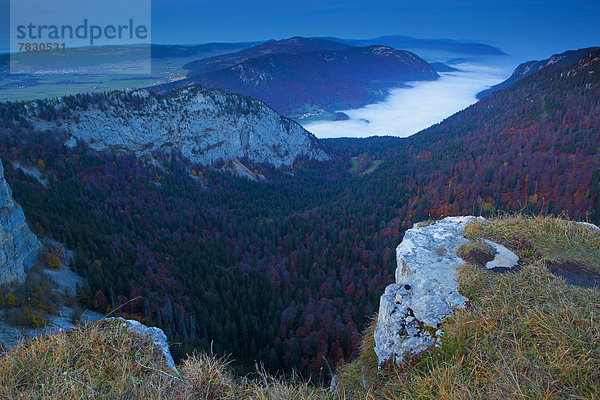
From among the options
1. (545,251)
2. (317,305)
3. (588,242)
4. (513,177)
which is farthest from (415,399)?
(513,177)

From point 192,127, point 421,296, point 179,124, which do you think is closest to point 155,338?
point 421,296

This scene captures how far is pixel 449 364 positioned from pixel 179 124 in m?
130

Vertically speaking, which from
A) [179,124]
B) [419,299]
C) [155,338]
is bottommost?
[155,338]

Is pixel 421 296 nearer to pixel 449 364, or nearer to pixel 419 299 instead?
pixel 419 299

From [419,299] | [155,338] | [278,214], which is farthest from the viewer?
[278,214]

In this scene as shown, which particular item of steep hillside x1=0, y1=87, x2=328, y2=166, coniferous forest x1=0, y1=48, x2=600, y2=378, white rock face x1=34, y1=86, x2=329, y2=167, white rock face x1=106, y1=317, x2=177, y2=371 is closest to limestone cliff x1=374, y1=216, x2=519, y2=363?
coniferous forest x1=0, y1=48, x2=600, y2=378

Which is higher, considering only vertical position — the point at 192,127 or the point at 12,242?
the point at 192,127

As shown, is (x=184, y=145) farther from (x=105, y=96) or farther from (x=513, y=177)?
(x=513, y=177)

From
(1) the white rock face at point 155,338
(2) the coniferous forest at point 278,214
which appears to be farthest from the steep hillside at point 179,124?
(1) the white rock face at point 155,338

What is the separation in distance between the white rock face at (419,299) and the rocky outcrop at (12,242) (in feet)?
132

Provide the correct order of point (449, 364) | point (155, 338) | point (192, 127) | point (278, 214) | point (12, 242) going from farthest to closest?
1. point (192, 127)
2. point (278, 214)
3. point (12, 242)
4. point (155, 338)
5. point (449, 364)

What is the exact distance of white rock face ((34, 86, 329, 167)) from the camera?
10181 cm

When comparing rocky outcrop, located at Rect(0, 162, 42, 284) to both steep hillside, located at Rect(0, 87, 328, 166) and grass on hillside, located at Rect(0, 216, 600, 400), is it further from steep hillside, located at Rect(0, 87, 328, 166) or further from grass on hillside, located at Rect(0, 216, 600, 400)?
steep hillside, located at Rect(0, 87, 328, 166)

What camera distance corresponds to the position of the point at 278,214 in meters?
92.8
